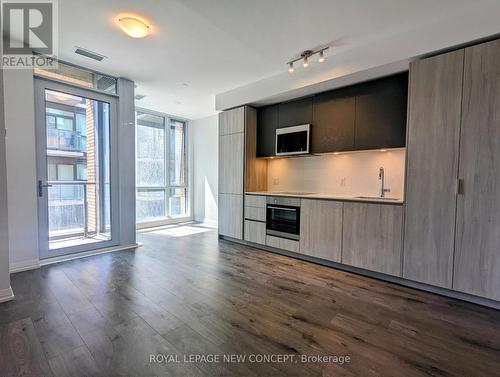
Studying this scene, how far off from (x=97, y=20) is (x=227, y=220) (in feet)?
11.2

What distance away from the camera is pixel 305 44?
Answer: 2.96 metres

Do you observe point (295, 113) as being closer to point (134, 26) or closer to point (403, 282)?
point (134, 26)

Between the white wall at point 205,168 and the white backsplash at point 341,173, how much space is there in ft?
7.04

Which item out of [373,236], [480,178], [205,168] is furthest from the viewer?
[205,168]

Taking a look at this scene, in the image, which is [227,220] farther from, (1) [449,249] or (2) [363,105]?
(1) [449,249]

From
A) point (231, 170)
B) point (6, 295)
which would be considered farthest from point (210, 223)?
point (6, 295)

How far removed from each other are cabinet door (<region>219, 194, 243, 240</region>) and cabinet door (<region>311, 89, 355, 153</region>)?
1.69 m

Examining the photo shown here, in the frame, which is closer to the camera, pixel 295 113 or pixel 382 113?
pixel 382 113

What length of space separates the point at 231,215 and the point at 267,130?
5.65ft

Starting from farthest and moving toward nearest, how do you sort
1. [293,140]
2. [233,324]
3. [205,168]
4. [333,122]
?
1. [205,168]
2. [293,140]
3. [333,122]
4. [233,324]

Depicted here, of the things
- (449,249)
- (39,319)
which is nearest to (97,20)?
(39,319)

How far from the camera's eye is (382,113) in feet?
10.2

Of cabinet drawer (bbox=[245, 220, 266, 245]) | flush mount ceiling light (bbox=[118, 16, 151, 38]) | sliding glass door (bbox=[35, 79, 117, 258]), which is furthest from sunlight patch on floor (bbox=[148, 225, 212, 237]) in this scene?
flush mount ceiling light (bbox=[118, 16, 151, 38])

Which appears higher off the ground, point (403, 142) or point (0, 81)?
point (0, 81)
